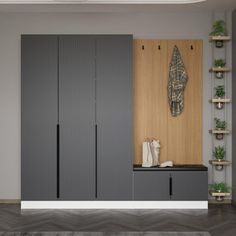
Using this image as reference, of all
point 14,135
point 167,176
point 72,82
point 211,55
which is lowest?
point 167,176

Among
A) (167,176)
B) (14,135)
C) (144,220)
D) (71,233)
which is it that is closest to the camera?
(71,233)

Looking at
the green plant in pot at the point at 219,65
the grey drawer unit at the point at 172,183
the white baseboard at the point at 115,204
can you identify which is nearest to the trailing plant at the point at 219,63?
the green plant in pot at the point at 219,65

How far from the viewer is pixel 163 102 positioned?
21.5 ft

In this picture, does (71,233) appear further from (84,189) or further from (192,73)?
(192,73)

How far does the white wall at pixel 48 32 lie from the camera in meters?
6.53

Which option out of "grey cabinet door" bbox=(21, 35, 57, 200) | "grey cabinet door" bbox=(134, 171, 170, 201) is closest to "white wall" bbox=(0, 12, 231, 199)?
"grey cabinet door" bbox=(21, 35, 57, 200)

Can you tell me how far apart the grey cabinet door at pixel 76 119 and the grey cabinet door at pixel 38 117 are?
→ 0.37ft

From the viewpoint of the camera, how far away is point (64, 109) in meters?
6.20

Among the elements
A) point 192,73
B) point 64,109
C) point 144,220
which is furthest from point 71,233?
point 192,73

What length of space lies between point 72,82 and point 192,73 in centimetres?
176

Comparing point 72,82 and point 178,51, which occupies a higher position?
point 178,51

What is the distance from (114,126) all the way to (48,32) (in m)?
1.69

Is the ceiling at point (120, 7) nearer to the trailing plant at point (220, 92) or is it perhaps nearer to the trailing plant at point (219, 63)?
the trailing plant at point (219, 63)

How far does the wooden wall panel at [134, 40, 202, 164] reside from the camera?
6551 mm
